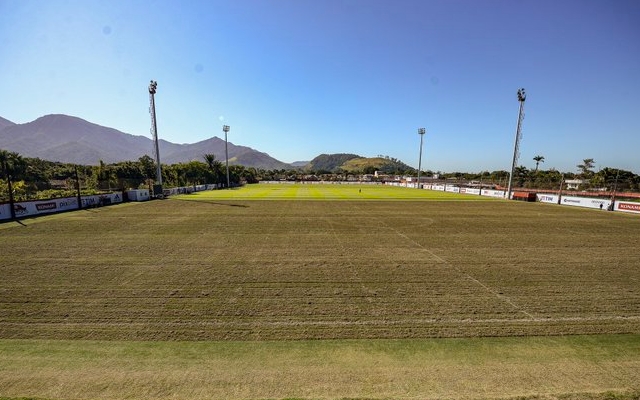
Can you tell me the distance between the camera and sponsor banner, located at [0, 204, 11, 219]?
23641 mm

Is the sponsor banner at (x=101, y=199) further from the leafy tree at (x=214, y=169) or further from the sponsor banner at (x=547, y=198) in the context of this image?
the sponsor banner at (x=547, y=198)

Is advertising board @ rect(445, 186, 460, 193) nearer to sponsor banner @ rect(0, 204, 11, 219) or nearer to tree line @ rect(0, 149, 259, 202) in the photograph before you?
tree line @ rect(0, 149, 259, 202)

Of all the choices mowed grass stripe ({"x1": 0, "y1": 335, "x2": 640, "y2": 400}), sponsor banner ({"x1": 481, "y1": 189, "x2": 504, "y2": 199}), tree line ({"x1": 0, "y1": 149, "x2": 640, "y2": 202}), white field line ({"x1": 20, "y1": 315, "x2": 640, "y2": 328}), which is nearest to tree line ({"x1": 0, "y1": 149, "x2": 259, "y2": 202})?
tree line ({"x1": 0, "y1": 149, "x2": 640, "y2": 202})

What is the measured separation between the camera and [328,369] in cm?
571

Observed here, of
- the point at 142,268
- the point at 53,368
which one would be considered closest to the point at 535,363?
the point at 53,368

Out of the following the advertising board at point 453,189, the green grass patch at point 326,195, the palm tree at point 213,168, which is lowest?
the green grass patch at point 326,195

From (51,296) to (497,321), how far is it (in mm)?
12961

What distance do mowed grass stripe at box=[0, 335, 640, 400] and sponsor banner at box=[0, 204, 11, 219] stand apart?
25.9 meters

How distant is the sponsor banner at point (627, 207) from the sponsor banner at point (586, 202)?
35.0 inches

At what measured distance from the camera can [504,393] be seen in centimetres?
506

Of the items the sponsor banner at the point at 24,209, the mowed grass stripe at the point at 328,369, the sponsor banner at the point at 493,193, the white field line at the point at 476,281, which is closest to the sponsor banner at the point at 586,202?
the sponsor banner at the point at 493,193

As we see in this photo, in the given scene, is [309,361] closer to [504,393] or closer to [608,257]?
[504,393]

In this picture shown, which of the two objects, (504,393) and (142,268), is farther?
(142,268)

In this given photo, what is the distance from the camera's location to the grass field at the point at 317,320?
538 centimetres
